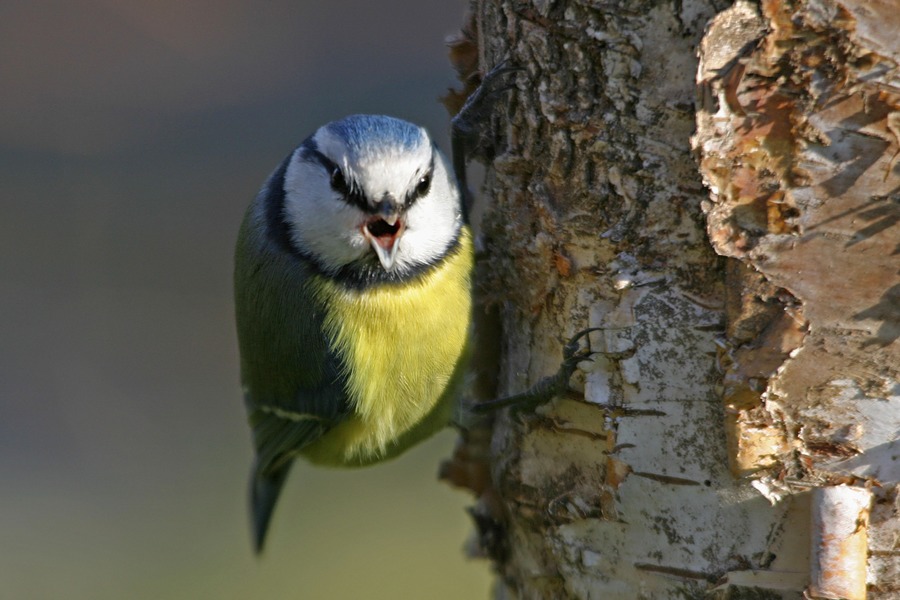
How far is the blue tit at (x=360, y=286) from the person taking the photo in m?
1.41

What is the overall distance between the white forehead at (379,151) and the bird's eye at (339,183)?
13 millimetres

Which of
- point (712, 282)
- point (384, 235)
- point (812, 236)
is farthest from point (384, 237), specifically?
point (812, 236)

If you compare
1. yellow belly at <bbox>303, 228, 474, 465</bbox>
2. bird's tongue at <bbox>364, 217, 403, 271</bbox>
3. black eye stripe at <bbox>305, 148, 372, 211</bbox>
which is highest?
black eye stripe at <bbox>305, 148, 372, 211</bbox>

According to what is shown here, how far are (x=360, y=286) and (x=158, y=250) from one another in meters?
2.68

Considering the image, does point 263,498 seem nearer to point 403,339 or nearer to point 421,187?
point 403,339

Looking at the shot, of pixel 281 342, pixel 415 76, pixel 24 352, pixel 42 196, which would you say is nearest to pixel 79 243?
pixel 42 196

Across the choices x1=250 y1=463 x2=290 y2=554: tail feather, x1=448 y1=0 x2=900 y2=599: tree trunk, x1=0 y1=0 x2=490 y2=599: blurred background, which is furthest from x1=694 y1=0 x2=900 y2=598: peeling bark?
x1=0 y1=0 x2=490 y2=599: blurred background

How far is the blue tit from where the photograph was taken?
1408 mm

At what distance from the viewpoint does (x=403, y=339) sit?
60.4 inches

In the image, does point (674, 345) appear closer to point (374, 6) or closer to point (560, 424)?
point (560, 424)

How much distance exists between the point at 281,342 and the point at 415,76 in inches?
102

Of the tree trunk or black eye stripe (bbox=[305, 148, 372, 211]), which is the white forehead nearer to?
black eye stripe (bbox=[305, 148, 372, 211])

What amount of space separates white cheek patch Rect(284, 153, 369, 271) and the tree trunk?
0.26 metres

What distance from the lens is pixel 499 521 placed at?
5.08 feet
